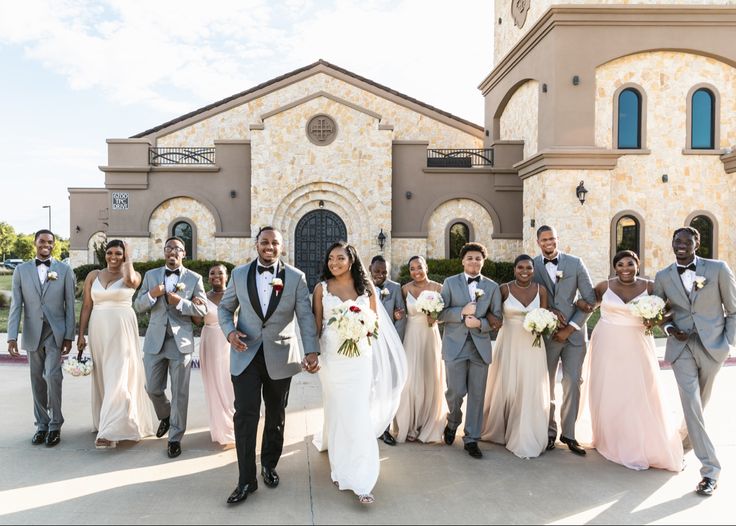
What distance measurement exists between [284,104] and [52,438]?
22587 mm

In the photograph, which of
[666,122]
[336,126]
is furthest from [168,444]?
[666,122]

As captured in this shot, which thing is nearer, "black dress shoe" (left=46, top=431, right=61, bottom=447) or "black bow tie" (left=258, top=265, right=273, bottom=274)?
"black bow tie" (left=258, top=265, right=273, bottom=274)

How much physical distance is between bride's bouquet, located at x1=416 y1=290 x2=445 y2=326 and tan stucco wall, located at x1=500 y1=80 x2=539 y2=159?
570 inches

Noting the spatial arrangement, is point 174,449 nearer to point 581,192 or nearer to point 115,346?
point 115,346

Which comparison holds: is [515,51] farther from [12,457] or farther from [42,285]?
[12,457]

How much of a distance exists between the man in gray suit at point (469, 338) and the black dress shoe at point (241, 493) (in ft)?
8.17

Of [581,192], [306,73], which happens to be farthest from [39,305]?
[306,73]

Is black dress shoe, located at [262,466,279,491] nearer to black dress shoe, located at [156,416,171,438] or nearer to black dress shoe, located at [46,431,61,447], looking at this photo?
black dress shoe, located at [156,416,171,438]

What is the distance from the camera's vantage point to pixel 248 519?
13.9 feet

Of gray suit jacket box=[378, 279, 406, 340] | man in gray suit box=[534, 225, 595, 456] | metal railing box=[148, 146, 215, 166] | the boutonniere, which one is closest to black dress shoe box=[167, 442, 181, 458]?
the boutonniere

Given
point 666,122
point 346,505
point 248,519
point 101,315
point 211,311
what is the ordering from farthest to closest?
point 666,122
point 211,311
point 101,315
point 346,505
point 248,519

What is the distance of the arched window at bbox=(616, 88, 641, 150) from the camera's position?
17.4m

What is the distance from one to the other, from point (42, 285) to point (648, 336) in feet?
23.9

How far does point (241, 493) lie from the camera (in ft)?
14.9
